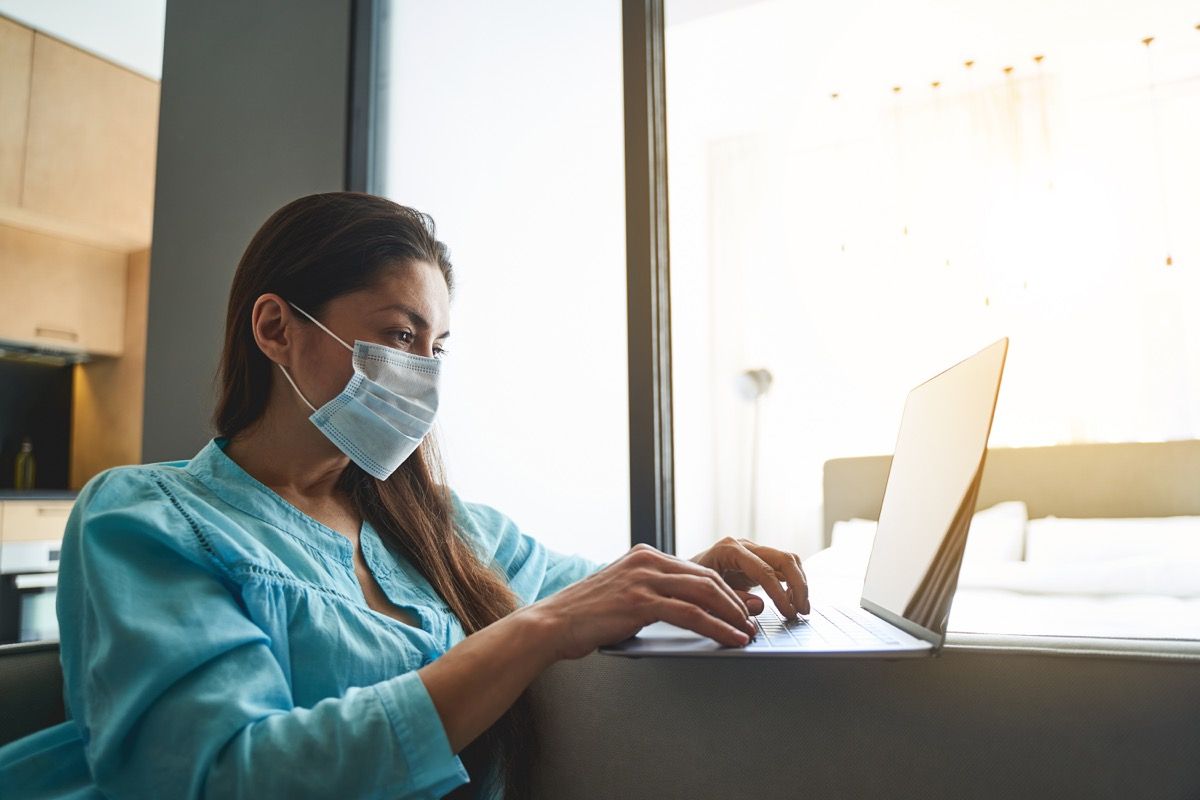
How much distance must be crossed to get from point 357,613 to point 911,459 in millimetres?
623

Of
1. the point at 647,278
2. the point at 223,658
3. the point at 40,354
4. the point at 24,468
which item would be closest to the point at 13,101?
the point at 40,354

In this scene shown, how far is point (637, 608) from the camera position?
2.16 feet

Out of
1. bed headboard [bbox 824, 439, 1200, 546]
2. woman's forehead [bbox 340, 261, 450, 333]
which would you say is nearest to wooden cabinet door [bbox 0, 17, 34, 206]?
woman's forehead [bbox 340, 261, 450, 333]

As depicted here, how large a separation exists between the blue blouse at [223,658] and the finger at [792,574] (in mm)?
359

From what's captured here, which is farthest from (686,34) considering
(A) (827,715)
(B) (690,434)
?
(A) (827,715)

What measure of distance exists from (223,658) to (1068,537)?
252 cm

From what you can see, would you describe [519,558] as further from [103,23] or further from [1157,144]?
[103,23]

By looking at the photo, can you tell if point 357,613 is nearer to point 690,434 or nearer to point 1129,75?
point 690,434

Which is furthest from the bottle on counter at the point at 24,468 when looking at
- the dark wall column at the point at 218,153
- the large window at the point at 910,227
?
the large window at the point at 910,227

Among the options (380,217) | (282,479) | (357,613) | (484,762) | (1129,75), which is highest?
(1129,75)

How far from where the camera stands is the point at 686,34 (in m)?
3.25

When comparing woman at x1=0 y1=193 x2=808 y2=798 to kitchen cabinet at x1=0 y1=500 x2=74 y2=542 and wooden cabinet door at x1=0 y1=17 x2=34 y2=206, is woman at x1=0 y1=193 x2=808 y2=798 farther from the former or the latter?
wooden cabinet door at x1=0 y1=17 x2=34 y2=206

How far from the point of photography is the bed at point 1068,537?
1.76 metres

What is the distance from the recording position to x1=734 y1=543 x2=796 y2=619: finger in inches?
33.5
